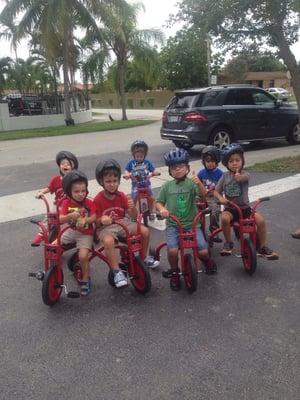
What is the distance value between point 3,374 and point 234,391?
149 centimetres

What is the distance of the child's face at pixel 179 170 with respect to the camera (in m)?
4.01

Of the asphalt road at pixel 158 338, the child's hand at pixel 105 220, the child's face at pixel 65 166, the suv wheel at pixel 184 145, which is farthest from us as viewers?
the suv wheel at pixel 184 145

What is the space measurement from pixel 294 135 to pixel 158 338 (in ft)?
34.3

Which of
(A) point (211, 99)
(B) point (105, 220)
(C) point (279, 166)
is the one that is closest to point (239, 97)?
(A) point (211, 99)

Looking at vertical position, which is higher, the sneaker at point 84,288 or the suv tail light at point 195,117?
the suv tail light at point 195,117

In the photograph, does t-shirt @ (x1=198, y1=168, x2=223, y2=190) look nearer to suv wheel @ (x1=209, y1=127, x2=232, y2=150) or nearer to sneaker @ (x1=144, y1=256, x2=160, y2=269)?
sneaker @ (x1=144, y1=256, x2=160, y2=269)

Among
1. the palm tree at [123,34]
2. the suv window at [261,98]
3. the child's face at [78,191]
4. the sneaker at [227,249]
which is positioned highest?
the palm tree at [123,34]

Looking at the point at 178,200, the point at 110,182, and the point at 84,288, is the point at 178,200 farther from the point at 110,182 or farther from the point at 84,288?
the point at 84,288

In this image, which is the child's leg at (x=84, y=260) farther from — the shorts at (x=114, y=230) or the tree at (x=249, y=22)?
the tree at (x=249, y=22)

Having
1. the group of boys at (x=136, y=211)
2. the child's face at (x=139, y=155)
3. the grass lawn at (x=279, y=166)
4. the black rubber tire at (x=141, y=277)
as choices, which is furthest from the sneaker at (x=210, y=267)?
the grass lawn at (x=279, y=166)

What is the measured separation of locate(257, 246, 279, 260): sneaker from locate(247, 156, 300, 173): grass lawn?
4744 millimetres

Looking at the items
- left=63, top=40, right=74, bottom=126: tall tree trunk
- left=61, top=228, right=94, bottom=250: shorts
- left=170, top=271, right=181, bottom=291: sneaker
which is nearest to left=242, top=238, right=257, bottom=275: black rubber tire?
left=170, top=271, right=181, bottom=291: sneaker

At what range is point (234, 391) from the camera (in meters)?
2.60

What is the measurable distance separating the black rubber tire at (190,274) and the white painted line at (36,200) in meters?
1.93
